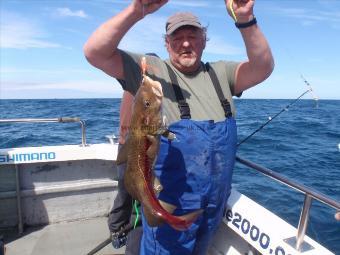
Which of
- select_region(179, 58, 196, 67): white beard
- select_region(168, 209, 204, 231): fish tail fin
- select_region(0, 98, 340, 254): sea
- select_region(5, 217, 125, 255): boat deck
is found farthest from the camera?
select_region(0, 98, 340, 254): sea

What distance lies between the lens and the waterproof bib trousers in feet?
8.80

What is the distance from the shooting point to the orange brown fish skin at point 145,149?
221 cm

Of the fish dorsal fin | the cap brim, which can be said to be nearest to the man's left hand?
the cap brim

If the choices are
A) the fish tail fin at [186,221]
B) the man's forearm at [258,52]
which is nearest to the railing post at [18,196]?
the fish tail fin at [186,221]

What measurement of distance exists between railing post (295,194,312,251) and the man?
0.60 metres

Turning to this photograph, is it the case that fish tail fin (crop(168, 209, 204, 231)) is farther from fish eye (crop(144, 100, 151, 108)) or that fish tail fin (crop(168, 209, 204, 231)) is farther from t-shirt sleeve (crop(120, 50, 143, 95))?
t-shirt sleeve (crop(120, 50, 143, 95))

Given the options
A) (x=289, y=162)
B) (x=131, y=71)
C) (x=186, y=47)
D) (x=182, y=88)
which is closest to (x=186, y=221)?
(x=182, y=88)

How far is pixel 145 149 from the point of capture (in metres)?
2.33

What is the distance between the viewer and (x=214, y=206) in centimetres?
286

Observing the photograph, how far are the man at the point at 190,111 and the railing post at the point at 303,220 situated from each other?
0.60 metres

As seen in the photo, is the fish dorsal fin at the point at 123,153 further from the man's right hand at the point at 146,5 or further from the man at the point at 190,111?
the man's right hand at the point at 146,5

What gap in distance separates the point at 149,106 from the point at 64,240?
3.32m

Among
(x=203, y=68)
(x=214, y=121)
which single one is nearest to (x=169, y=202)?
(x=214, y=121)

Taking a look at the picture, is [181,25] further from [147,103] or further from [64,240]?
[64,240]
